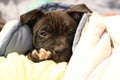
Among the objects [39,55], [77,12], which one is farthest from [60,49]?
[77,12]

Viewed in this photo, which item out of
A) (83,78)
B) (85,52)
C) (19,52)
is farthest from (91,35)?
(19,52)

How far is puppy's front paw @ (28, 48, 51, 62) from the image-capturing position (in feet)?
4.06

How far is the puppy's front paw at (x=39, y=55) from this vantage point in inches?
48.7

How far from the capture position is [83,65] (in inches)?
40.5

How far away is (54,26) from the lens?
135cm

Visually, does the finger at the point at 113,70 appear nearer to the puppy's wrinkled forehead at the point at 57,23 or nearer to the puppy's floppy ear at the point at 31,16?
the puppy's wrinkled forehead at the point at 57,23

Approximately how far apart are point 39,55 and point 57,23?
200 millimetres

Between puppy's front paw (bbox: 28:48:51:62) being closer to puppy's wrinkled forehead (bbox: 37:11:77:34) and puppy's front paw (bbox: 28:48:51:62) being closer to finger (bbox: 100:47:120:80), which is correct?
puppy's wrinkled forehead (bbox: 37:11:77:34)

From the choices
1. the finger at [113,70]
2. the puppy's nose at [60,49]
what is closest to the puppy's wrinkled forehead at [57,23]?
the puppy's nose at [60,49]

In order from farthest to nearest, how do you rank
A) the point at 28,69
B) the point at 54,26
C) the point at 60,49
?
the point at 54,26, the point at 60,49, the point at 28,69

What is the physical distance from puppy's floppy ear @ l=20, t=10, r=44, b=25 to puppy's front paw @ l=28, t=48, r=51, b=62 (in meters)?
0.18

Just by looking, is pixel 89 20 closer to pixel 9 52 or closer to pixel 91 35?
pixel 91 35

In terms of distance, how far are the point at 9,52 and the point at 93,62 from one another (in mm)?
463

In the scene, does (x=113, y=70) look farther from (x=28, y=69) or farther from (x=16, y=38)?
(x=16, y=38)
